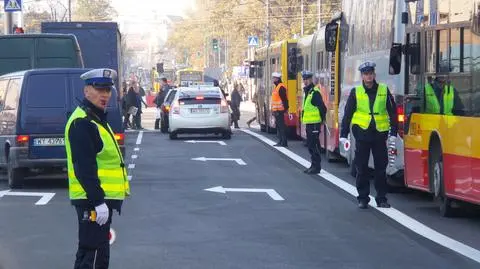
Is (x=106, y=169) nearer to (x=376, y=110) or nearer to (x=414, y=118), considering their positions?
(x=376, y=110)

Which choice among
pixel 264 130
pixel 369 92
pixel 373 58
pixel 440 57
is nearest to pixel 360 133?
pixel 369 92

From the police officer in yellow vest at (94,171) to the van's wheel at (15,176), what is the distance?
1016 cm

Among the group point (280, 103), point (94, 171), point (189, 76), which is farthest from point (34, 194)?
point (189, 76)

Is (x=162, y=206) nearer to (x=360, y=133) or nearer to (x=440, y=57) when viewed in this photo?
(x=360, y=133)

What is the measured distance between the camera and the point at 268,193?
55.3 ft

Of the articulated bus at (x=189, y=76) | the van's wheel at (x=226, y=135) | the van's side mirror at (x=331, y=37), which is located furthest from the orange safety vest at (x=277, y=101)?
the articulated bus at (x=189, y=76)

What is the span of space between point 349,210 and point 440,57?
231 cm

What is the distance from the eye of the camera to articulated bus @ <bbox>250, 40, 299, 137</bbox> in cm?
2989

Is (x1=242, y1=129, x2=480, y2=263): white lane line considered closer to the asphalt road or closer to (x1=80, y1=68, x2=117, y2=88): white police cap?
the asphalt road

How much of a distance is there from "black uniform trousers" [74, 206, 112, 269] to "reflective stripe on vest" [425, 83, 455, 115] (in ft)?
21.2

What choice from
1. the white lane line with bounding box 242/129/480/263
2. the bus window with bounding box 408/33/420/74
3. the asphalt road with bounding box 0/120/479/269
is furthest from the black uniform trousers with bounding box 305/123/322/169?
the bus window with bounding box 408/33/420/74

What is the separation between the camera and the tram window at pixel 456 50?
1286 cm

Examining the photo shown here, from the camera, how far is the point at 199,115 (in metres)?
31.0

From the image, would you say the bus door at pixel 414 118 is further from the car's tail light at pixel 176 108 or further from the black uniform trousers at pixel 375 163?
the car's tail light at pixel 176 108
